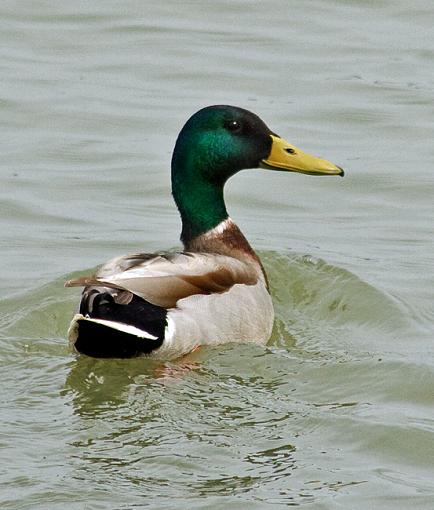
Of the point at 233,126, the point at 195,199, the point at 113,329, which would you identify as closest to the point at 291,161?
the point at 233,126

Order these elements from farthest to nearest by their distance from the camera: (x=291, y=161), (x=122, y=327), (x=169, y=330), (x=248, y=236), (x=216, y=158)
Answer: (x=248, y=236) → (x=291, y=161) → (x=216, y=158) → (x=169, y=330) → (x=122, y=327)

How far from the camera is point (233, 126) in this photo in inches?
388

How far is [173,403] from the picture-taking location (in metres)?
7.93

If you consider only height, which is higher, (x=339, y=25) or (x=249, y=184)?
(x=339, y=25)

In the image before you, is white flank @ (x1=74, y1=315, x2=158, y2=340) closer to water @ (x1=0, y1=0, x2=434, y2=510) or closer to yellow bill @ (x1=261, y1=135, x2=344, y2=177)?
water @ (x1=0, y1=0, x2=434, y2=510)

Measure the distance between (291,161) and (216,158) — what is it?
0.56 meters

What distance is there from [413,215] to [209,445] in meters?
5.48

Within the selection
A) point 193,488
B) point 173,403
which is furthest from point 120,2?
point 193,488

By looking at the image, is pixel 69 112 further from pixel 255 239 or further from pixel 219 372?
pixel 219 372

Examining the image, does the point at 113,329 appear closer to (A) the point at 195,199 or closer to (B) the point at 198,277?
(B) the point at 198,277

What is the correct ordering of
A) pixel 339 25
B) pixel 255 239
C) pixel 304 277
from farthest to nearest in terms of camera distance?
pixel 339 25 < pixel 255 239 < pixel 304 277

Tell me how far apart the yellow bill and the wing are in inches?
37.7

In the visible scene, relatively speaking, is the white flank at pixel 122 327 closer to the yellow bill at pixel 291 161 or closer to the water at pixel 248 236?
the water at pixel 248 236

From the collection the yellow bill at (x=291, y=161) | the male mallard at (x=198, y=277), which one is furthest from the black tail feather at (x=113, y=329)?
the yellow bill at (x=291, y=161)
